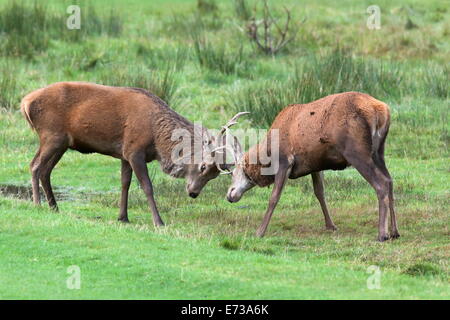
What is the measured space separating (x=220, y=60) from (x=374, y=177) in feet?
30.9

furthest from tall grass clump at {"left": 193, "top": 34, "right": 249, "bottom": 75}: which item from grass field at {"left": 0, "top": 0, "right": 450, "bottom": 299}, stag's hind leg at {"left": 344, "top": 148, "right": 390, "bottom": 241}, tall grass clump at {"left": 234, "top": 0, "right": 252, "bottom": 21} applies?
stag's hind leg at {"left": 344, "top": 148, "right": 390, "bottom": 241}

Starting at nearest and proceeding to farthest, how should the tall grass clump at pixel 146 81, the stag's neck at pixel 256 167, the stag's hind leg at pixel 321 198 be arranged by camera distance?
the stag's hind leg at pixel 321 198 → the stag's neck at pixel 256 167 → the tall grass clump at pixel 146 81

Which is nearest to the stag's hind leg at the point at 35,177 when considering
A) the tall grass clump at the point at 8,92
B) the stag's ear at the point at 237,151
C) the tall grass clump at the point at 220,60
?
the stag's ear at the point at 237,151

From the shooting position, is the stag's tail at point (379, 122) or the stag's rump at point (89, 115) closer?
the stag's tail at point (379, 122)

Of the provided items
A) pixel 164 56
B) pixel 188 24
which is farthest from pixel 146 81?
pixel 188 24

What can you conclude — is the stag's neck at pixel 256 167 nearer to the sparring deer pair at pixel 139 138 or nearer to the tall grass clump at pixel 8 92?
the sparring deer pair at pixel 139 138

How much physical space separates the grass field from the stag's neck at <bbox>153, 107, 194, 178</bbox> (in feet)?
2.10

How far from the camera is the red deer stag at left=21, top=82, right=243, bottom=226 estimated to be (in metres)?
11.6

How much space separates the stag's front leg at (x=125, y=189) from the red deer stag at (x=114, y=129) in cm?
1

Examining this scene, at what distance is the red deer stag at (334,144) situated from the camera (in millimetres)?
10477

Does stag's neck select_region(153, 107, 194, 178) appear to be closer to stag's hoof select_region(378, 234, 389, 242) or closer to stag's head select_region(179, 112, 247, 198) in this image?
stag's head select_region(179, 112, 247, 198)

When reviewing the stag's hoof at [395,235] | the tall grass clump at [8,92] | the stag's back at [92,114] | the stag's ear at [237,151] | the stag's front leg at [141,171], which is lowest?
the tall grass clump at [8,92]

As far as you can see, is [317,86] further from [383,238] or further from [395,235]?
[383,238]
